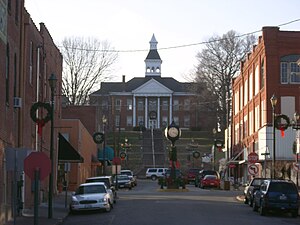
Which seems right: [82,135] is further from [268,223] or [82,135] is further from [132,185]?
[268,223]

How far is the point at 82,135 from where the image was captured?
6072cm

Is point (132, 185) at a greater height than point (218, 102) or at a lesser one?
lesser

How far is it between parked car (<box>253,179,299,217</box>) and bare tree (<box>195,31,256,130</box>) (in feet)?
171

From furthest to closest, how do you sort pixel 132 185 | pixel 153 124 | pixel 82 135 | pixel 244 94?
1. pixel 153 124
2. pixel 244 94
3. pixel 132 185
4. pixel 82 135

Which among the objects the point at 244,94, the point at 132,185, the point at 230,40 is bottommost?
the point at 132,185

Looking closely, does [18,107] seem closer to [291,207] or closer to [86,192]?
[86,192]

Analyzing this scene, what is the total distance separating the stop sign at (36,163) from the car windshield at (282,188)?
1321cm

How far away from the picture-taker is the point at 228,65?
85562 millimetres

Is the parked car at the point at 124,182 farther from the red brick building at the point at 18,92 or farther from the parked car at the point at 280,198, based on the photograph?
the parked car at the point at 280,198

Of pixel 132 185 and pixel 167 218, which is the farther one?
pixel 132 185

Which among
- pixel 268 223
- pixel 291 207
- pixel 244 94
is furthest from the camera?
pixel 244 94

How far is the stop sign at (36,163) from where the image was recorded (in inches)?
802

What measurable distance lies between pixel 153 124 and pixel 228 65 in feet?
204

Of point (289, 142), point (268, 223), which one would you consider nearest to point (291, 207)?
point (268, 223)
